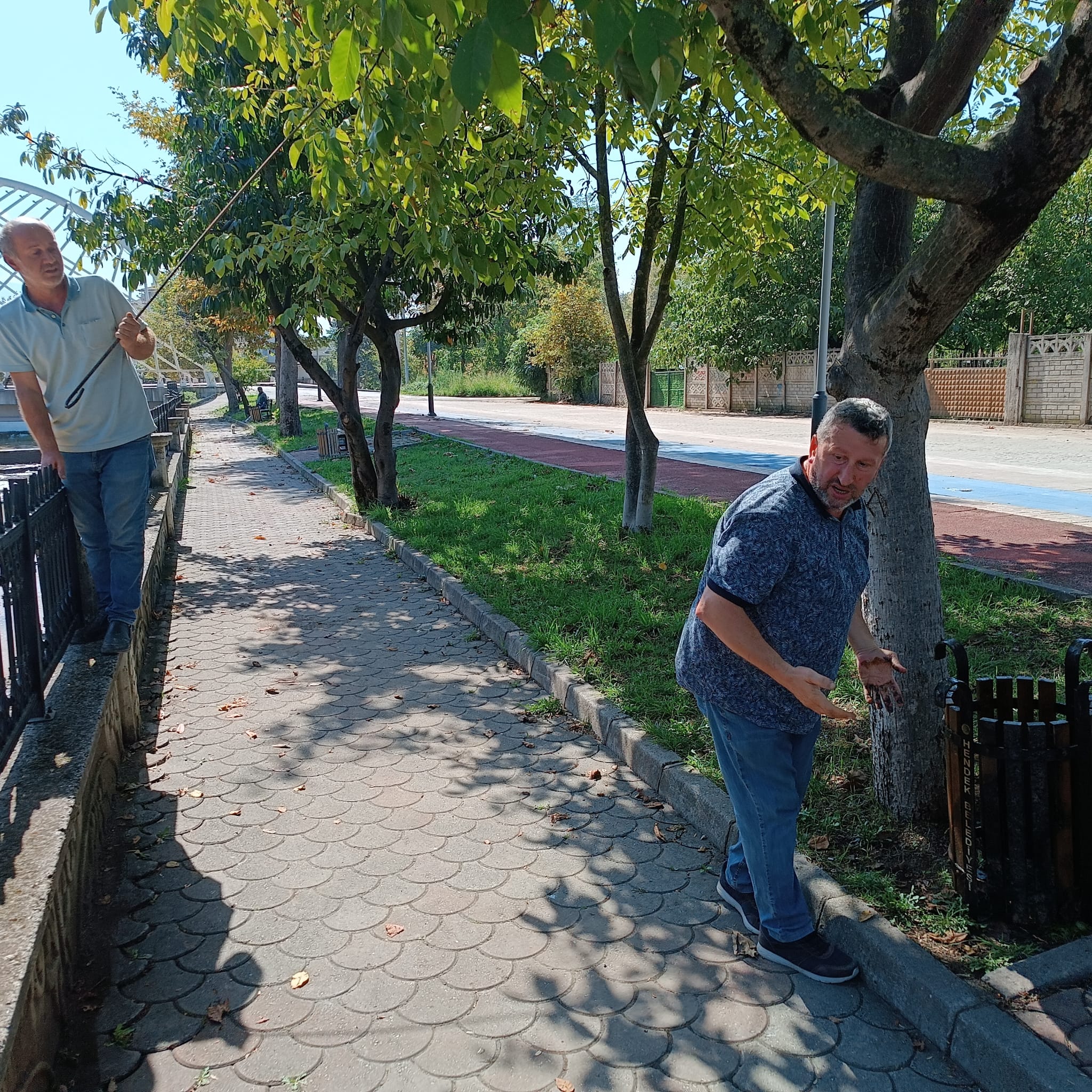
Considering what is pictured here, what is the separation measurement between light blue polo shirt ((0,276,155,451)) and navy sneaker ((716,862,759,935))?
3.53 metres

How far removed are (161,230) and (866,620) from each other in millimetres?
10872

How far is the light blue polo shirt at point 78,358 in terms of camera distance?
172 inches

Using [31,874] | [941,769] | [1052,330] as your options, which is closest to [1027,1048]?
[941,769]

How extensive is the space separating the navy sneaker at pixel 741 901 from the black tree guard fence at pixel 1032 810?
73cm

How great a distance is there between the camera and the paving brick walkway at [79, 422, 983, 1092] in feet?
8.47

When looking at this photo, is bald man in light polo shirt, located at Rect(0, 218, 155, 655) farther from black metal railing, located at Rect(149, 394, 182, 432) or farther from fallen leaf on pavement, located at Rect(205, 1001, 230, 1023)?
black metal railing, located at Rect(149, 394, 182, 432)

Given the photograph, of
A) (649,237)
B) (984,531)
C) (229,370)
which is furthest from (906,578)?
(229,370)

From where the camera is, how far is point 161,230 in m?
11.6

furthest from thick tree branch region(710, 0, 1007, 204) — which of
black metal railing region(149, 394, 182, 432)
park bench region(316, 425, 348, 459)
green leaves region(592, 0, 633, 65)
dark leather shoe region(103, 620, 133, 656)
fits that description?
park bench region(316, 425, 348, 459)

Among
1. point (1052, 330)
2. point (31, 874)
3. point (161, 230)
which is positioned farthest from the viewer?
point (1052, 330)

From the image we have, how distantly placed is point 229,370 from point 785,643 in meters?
42.1

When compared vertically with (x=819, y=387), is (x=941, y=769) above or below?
below

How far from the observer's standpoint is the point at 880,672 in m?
3.00

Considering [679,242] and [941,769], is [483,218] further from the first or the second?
[941,769]
